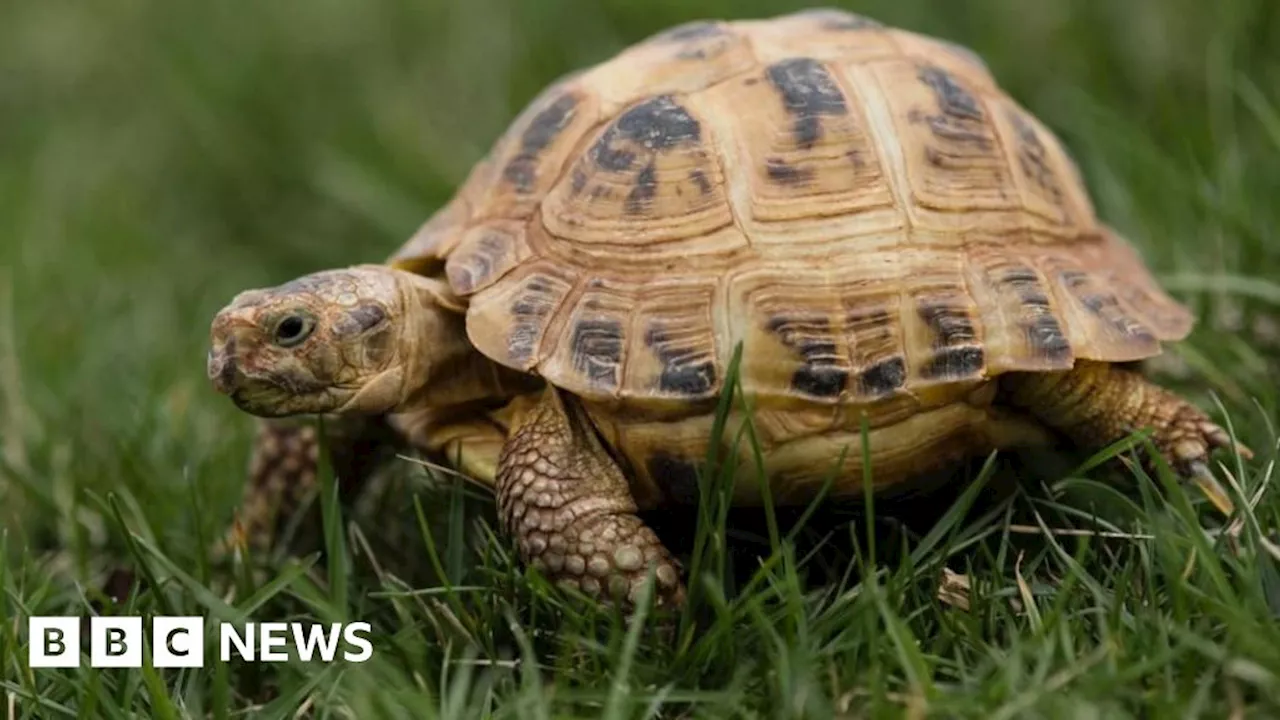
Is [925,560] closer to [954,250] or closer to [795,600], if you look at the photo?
[795,600]

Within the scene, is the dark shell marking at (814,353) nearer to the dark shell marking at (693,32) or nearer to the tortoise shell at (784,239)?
the tortoise shell at (784,239)

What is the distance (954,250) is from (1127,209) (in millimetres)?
1735

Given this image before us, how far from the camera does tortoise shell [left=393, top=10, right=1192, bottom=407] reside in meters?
2.48

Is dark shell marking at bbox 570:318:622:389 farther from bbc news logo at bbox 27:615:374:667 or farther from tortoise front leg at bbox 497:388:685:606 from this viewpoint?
bbc news logo at bbox 27:615:374:667

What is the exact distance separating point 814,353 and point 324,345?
0.97 m

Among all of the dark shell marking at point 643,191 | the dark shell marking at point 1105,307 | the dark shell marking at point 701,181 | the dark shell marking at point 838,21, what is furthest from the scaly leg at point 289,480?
the dark shell marking at point 1105,307

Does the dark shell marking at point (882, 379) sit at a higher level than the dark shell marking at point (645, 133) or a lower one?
lower

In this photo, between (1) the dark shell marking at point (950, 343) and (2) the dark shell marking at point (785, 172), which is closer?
(1) the dark shell marking at point (950, 343)

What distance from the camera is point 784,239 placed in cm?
256

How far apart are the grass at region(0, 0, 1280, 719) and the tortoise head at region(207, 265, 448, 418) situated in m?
0.26

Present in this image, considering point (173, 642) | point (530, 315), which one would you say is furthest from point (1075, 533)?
point (173, 642)

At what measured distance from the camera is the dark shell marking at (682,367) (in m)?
2.42

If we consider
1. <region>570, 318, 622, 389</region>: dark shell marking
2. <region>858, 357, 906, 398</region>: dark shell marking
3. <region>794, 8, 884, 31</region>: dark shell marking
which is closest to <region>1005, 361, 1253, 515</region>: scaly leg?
<region>858, 357, 906, 398</region>: dark shell marking

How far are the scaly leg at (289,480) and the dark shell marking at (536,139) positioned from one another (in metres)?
0.73
